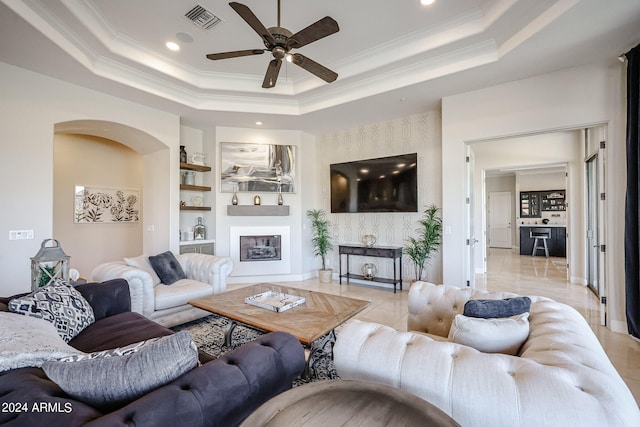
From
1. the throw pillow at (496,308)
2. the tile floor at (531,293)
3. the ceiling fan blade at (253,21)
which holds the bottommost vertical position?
the tile floor at (531,293)

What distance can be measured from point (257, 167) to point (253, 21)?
11.3 ft

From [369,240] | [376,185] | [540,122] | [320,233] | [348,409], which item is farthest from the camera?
[320,233]

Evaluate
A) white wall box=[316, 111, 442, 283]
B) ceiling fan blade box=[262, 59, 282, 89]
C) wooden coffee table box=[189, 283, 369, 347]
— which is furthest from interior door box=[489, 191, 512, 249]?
ceiling fan blade box=[262, 59, 282, 89]

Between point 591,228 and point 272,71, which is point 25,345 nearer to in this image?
point 272,71

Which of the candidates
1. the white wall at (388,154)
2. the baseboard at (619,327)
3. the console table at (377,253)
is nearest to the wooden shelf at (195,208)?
the white wall at (388,154)

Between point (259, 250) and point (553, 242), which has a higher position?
point (259, 250)

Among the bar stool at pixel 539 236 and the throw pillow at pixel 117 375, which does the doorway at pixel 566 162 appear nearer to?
the bar stool at pixel 539 236

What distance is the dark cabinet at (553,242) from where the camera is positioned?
8484 mm

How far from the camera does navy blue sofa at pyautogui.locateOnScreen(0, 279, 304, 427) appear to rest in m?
0.82

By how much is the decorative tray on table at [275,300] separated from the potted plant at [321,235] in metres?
2.75

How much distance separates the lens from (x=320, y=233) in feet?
19.1

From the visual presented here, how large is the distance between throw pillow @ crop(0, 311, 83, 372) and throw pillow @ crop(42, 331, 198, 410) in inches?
10.7

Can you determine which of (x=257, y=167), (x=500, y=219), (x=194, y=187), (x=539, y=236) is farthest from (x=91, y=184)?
(x=500, y=219)

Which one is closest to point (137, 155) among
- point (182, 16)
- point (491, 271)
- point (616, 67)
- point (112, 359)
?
point (182, 16)
